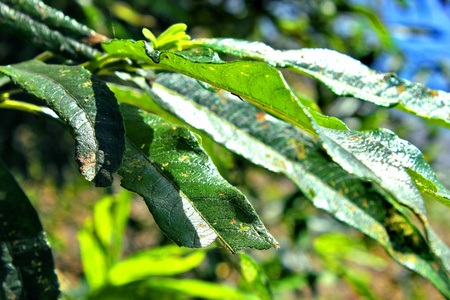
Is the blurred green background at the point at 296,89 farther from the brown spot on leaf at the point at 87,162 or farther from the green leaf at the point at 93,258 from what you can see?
the brown spot on leaf at the point at 87,162

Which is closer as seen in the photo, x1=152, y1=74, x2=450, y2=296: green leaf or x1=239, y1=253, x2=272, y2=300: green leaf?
x1=152, y1=74, x2=450, y2=296: green leaf

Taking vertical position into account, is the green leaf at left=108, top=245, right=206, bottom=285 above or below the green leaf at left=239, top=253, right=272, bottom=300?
below

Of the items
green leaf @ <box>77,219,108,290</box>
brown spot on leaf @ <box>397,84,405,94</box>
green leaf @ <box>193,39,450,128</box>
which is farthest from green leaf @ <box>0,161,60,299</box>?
green leaf @ <box>77,219,108,290</box>

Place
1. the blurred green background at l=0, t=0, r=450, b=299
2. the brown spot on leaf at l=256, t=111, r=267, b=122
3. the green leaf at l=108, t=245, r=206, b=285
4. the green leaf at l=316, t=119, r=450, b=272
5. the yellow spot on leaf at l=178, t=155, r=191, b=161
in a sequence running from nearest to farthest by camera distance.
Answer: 1. the green leaf at l=316, t=119, r=450, b=272
2. the yellow spot on leaf at l=178, t=155, r=191, b=161
3. the brown spot on leaf at l=256, t=111, r=267, b=122
4. the green leaf at l=108, t=245, r=206, b=285
5. the blurred green background at l=0, t=0, r=450, b=299

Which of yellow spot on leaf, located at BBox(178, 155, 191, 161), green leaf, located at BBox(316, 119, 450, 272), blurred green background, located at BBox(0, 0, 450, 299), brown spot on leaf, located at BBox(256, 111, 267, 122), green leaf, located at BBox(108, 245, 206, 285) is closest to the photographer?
green leaf, located at BBox(316, 119, 450, 272)

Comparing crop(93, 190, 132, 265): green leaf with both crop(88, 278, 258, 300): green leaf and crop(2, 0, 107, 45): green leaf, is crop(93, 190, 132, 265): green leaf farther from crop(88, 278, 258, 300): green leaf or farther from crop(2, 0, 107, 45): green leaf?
crop(2, 0, 107, 45): green leaf

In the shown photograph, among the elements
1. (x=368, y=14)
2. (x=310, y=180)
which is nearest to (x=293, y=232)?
(x=368, y=14)
